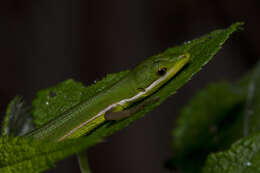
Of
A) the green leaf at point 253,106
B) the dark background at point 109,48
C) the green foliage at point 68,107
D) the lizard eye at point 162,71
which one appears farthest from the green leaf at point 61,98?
the dark background at point 109,48

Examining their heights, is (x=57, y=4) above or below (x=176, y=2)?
above

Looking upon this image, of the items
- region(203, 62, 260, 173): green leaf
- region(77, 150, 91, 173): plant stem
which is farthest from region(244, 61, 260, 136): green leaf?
region(77, 150, 91, 173): plant stem

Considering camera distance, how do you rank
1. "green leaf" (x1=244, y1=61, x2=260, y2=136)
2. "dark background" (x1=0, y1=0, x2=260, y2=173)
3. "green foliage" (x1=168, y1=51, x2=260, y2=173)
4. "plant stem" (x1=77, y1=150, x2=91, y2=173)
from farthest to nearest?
"dark background" (x1=0, y1=0, x2=260, y2=173) → "green foliage" (x1=168, y1=51, x2=260, y2=173) → "green leaf" (x1=244, y1=61, x2=260, y2=136) → "plant stem" (x1=77, y1=150, x2=91, y2=173)

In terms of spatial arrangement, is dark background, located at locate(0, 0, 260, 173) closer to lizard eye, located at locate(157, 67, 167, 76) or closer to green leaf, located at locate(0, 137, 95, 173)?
lizard eye, located at locate(157, 67, 167, 76)

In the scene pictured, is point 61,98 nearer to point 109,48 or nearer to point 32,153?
point 32,153

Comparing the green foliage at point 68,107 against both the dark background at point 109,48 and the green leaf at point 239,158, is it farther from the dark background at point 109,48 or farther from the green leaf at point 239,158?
the dark background at point 109,48

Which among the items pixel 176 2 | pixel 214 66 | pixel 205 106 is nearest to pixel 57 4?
pixel 176 2

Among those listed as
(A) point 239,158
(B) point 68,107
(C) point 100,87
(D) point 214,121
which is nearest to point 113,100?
(C) point 100,87

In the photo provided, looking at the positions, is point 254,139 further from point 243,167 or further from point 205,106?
point 205,106
